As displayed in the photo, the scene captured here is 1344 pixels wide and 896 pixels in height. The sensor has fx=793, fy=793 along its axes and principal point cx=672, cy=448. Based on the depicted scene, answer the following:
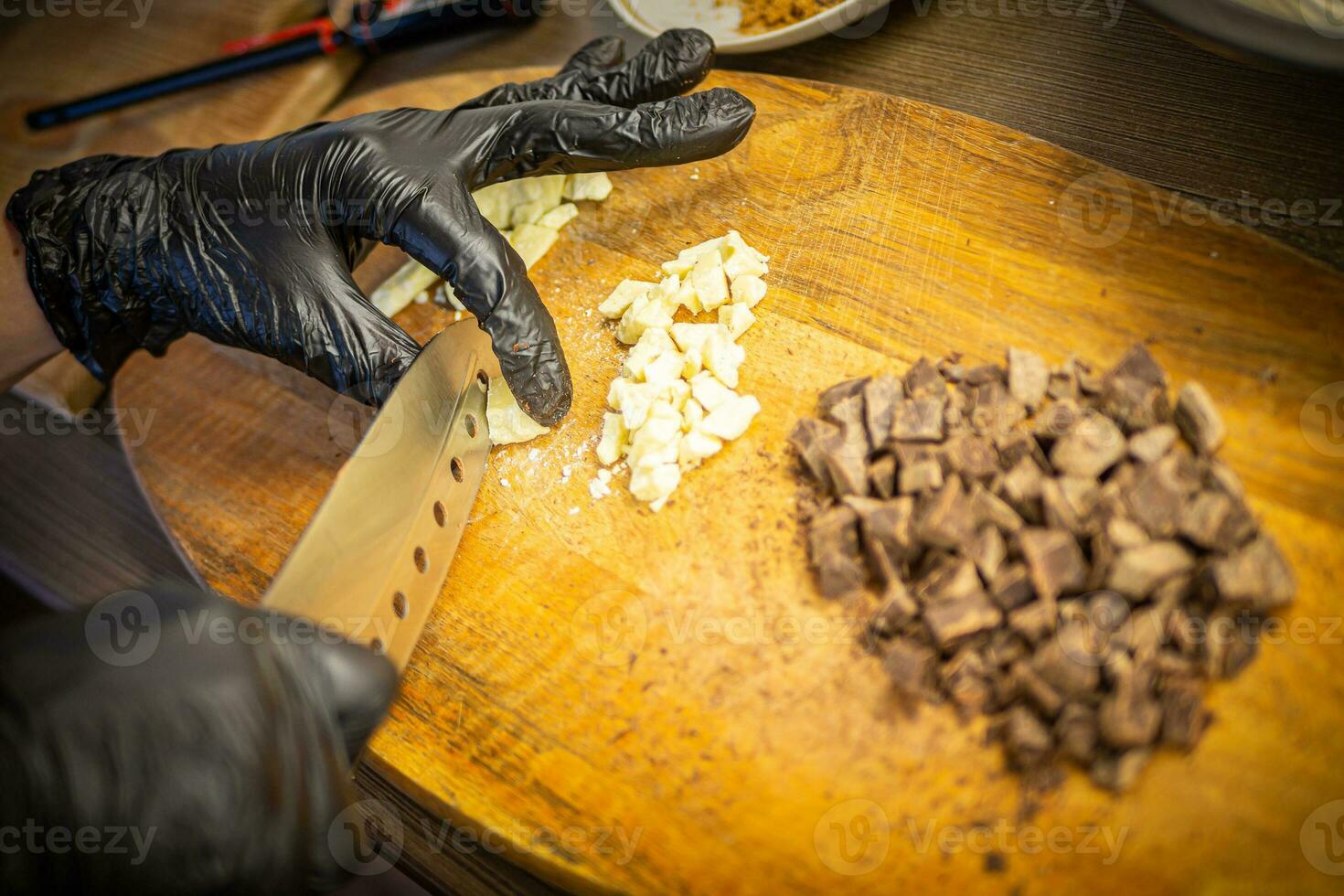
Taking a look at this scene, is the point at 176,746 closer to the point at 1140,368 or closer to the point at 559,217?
the point at 559,217

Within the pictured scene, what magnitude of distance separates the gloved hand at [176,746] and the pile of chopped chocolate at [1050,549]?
870 millimetres

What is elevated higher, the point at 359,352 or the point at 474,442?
the point at 359,352

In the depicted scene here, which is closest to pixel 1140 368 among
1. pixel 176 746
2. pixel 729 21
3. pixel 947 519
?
pixel 947 519

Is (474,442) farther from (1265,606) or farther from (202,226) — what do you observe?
(1265,606)

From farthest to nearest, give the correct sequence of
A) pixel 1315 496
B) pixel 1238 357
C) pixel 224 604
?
pixel 1238 357
pixel 1315 496
pixel 224 604

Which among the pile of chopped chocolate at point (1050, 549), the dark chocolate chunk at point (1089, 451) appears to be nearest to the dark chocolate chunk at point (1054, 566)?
the pile of chopped chocolate at point (1050, 549)

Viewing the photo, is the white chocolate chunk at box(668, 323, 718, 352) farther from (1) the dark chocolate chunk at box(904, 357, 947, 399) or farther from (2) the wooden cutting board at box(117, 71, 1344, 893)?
(1) the dark chocolate chunk at box(904, 357, 947, 399)

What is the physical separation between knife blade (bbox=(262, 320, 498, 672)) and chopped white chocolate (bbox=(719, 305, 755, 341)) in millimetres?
515

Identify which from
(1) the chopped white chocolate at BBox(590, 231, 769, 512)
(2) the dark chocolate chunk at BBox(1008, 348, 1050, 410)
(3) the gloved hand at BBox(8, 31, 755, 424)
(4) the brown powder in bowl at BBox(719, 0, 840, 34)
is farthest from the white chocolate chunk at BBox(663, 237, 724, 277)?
(4) the brown powder in bowl at BBox(719, 0, 840, 34)

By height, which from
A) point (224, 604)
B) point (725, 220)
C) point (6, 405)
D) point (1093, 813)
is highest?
point (725, 220)

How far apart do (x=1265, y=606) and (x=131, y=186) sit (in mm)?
2478

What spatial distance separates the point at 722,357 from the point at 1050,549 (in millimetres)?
712

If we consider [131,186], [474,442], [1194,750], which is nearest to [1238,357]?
[1194,750]

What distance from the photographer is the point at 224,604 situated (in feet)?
3.92
